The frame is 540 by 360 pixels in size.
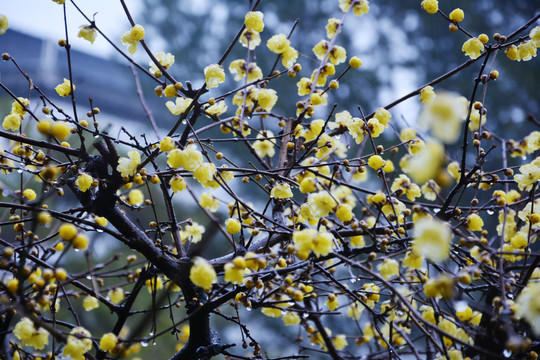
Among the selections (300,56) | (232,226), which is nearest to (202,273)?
(232,226)

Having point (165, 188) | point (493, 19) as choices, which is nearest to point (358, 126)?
point (165, 188)

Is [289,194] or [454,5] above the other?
[454,5]

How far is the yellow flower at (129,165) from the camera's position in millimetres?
872

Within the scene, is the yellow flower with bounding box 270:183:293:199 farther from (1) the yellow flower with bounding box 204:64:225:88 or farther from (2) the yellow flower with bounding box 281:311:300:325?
(2) the yellow flower with bounding box 281:311:300:325

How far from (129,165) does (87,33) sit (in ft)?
1.04

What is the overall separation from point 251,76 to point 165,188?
0.39 metres

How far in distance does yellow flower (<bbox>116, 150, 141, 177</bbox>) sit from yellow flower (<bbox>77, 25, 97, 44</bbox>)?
11.3 inches

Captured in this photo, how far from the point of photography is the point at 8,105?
3.84m

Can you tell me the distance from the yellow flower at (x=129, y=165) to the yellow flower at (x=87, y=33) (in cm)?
29

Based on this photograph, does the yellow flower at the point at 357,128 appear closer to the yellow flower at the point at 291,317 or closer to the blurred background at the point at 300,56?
the yellow flower at the point at 291,317

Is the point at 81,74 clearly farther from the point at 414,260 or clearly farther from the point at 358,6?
the point at 414,260

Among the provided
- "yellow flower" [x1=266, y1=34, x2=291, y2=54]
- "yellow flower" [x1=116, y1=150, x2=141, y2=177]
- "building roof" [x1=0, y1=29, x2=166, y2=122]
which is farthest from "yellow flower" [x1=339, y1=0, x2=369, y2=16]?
"building roof" [x1=0, y1=29, x2=166, y2=122]

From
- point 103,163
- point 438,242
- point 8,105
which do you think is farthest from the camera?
point 8,105

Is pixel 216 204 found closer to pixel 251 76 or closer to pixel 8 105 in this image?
pixel 251 76
